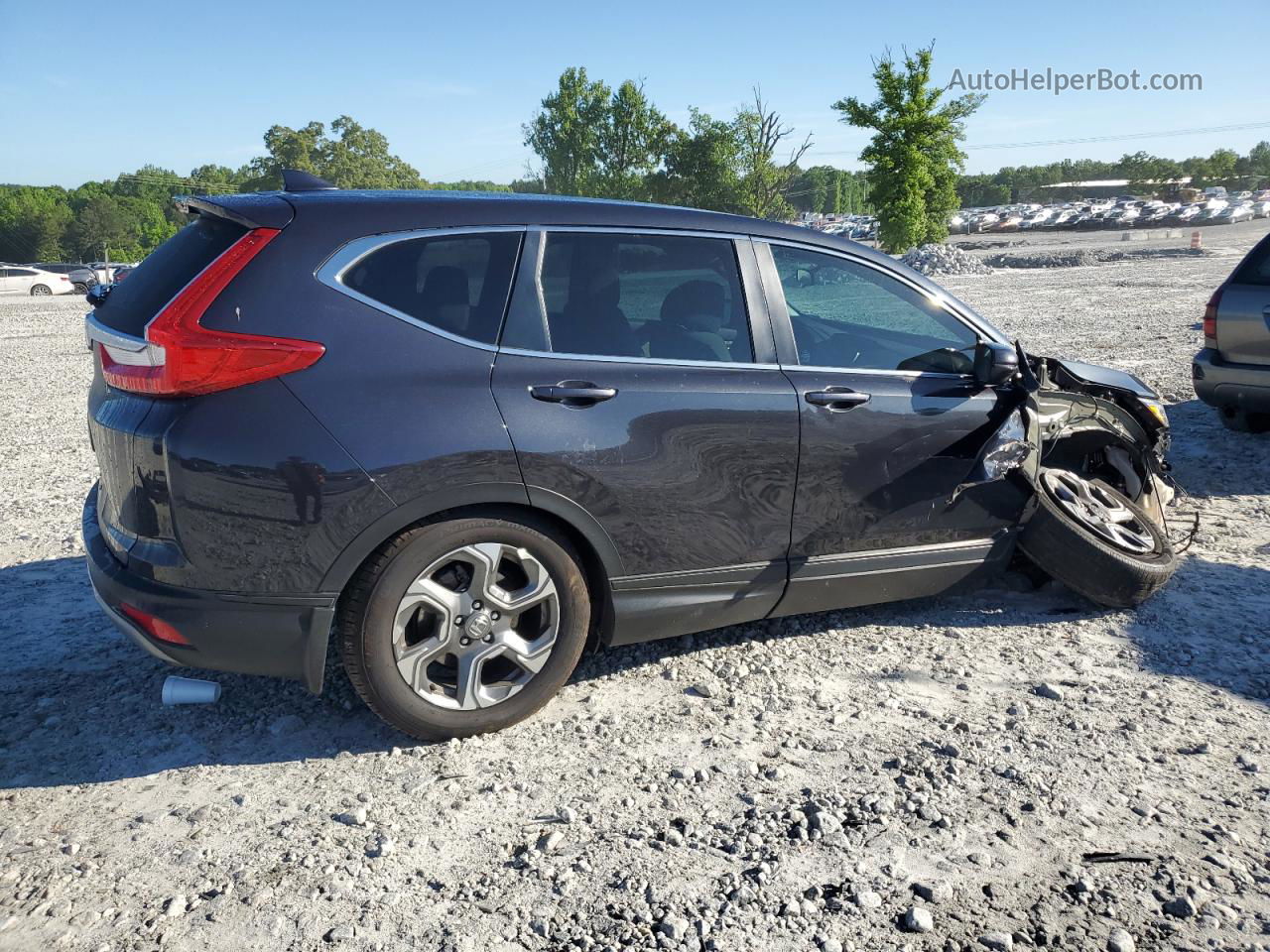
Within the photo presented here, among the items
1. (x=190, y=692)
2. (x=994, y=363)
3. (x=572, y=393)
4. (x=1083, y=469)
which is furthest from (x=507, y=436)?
(x=1083, y=469)

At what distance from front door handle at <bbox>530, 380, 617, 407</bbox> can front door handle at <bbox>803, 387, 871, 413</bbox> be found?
876 mm

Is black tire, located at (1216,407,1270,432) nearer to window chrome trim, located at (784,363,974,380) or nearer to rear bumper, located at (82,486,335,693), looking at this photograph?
window chrome trim, located at (784,363,974,380)

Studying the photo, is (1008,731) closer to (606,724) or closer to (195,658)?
(606,724)

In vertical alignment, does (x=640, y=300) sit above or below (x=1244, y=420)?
above

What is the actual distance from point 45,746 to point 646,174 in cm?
8461

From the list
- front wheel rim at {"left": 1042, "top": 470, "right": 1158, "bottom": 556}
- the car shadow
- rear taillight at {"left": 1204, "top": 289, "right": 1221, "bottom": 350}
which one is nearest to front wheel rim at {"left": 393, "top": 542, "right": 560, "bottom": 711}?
the car shadow

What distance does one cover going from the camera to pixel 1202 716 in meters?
3.78

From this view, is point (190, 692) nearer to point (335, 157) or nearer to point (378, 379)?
point (378, 379)

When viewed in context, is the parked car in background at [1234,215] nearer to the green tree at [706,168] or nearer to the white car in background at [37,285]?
the green tree at [706,168]

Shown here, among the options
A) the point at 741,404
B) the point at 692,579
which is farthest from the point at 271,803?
the point at 741,404

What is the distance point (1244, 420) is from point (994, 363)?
17.4ft

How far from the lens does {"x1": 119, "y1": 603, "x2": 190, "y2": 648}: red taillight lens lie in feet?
10.8

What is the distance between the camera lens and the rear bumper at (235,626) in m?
3.26

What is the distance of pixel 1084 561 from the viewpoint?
4.61m
